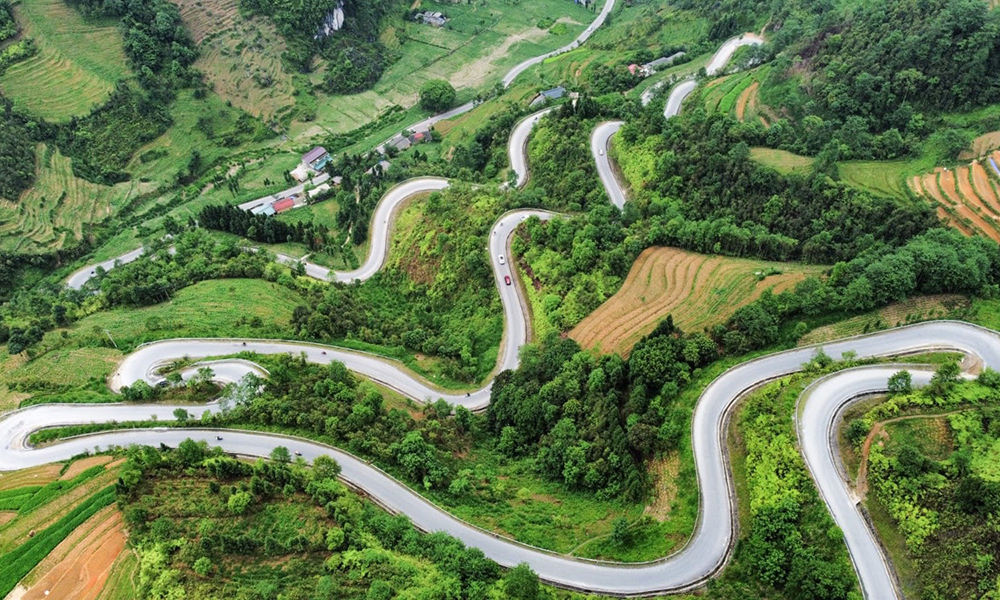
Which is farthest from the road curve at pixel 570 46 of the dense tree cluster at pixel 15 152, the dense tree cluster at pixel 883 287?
the dense tree cluster at pixel 883 287

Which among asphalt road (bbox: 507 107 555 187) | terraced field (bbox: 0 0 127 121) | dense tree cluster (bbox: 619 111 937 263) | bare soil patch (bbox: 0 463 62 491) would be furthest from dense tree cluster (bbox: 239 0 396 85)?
bare soil patch (bbox: 0 463 62 491)

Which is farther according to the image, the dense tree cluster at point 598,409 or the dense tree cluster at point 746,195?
the dense tree cluster at point 746,195

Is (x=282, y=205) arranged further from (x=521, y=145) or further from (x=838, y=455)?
(x=838, y=455)

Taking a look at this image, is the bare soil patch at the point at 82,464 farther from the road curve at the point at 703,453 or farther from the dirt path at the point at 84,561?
the dirt path at the point at 84,561

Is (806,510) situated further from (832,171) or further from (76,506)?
(76,506)

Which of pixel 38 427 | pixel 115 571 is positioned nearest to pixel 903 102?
pixel 115 571

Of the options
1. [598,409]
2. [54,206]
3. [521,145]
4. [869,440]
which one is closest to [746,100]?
[521,145]
